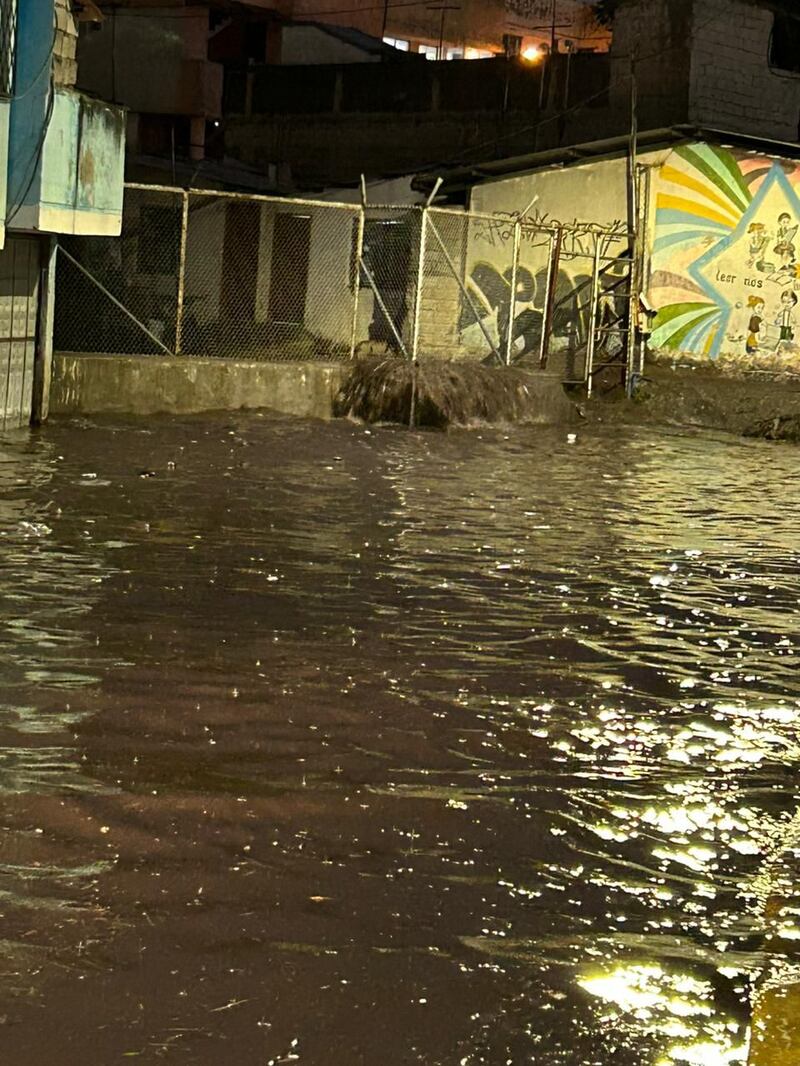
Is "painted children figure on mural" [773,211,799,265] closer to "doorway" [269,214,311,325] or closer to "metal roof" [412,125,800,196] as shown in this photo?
"metal roof" [412,125,800,196]

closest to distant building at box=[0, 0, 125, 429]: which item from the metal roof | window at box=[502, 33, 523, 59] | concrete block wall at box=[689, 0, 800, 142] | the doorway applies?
the metal roof

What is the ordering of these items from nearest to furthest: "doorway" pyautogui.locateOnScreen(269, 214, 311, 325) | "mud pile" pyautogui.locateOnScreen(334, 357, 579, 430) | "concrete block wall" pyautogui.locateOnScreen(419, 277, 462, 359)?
"mud pile" pyautogui.locateOnScreen(334, 357, 579, 430), "concrete block wall" pyautogui.locateOnScreen(419, 277, 462, 359), "doorway" pyautogui.locateOnScreen(269, 214, 311, 325)

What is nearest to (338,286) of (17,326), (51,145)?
(17,326)

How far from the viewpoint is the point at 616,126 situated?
29.6m

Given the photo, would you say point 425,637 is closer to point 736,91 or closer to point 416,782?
point 416,782

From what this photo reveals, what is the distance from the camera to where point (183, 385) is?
19.2 m

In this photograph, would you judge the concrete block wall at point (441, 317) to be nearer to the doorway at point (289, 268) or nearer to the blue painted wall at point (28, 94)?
the doorway at point (289, 268)

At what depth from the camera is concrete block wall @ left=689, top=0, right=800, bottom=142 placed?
27.9m

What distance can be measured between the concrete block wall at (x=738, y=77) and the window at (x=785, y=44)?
36 cm

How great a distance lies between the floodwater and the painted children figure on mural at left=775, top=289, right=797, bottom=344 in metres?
15.6

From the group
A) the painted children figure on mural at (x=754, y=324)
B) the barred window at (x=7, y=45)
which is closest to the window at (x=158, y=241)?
the painted children figure on mural at (x=754, y=324)

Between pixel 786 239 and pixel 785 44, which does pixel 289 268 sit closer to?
pixel 786 239

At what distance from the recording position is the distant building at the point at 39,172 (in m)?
15.4

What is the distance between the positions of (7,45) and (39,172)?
126 centimetres
